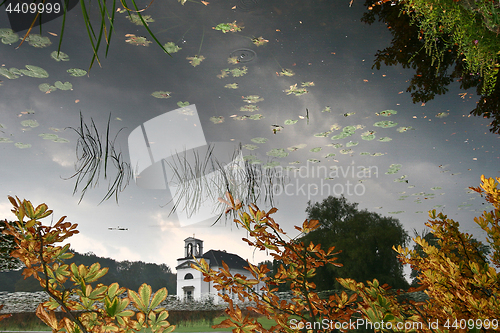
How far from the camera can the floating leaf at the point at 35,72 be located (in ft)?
12.8

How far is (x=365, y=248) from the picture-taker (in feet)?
21.6

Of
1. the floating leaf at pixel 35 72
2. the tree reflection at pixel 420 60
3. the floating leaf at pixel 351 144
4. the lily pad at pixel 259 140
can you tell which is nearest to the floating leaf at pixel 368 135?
the floating leaf at pixel 351 144

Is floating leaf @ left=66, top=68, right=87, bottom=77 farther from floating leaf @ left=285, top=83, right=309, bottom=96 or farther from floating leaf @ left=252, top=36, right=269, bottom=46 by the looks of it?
floating leaf @ left=285, top=83, right=309, bottom=96

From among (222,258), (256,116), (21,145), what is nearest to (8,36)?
(21,145)

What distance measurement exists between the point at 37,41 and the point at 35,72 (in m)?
0.60

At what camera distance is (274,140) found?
4941 mm

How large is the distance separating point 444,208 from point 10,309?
1033cm

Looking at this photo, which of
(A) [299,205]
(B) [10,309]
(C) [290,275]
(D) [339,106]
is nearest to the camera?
(C) [290,275]

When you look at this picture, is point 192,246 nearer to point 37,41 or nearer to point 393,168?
point 37,41

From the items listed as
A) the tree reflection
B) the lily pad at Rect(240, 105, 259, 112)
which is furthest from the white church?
the tree reflection

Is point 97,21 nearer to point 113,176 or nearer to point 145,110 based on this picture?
point 145,110

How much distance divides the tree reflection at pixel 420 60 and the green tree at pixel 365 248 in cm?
376

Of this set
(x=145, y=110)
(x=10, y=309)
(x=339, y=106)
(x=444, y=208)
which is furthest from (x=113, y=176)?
(x=444, y=208)

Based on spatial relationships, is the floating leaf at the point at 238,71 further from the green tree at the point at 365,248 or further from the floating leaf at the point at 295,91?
the green tree at the point at 365,248
